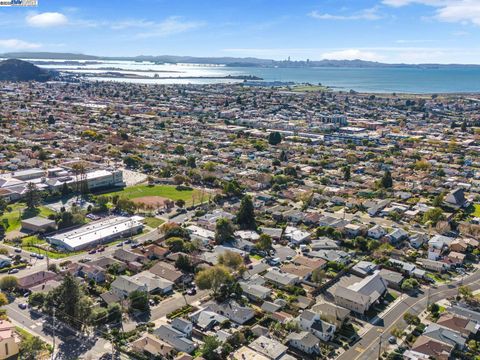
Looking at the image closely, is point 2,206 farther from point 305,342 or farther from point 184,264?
point 305,342

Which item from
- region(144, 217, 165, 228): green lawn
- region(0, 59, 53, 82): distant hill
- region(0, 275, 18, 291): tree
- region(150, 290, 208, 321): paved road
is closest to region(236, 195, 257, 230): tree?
region(144, 217, 165, 228): green lawn

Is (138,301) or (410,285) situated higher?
(138,301)

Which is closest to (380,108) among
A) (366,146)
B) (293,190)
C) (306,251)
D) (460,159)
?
(366,146)

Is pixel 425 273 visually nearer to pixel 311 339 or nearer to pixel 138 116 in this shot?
pixel 311 339

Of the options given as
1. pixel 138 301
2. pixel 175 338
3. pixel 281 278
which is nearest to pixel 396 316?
pixel 281 278

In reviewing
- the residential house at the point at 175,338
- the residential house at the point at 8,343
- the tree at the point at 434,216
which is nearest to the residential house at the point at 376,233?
the tree at the point at 434,216

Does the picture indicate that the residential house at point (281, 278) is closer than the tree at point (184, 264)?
Yes

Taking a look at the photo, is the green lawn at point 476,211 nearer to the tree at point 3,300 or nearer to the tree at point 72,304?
the tree at point 72,304
